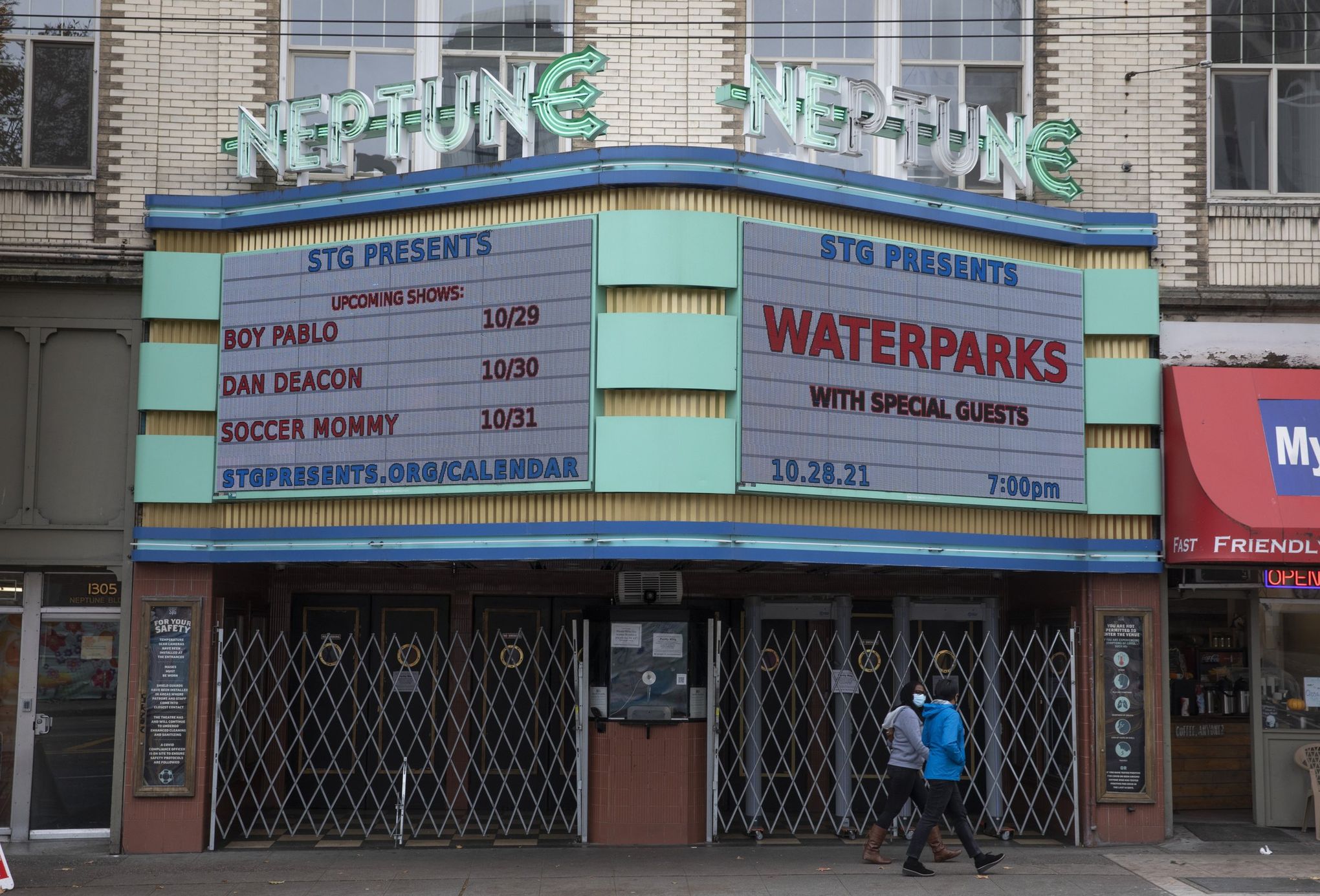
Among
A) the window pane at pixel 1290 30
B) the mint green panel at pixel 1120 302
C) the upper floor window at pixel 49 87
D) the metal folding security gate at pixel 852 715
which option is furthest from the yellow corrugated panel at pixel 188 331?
the window pane at pixel 1290 30

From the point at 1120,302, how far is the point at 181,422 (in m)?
9.94

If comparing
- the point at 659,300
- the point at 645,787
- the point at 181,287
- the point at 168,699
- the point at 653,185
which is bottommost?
the point at 645,787

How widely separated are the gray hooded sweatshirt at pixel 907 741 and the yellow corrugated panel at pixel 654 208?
185 inches

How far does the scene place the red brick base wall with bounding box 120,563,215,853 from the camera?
14430mm

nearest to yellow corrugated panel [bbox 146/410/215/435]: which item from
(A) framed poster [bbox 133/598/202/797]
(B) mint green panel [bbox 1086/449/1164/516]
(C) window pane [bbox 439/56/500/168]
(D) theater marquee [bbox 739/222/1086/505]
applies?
(A) framed poster [bbox 133/598/202/797]

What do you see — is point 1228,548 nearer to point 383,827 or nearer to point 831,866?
point 831,866

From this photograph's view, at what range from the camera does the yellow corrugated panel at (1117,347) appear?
15.1 metres

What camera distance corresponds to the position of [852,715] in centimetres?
1681

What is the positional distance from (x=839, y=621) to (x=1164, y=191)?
237 inches

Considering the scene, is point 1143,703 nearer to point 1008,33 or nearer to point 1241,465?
point 1241,465

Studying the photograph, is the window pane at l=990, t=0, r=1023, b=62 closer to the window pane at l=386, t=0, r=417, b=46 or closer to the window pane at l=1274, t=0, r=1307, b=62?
the window pane at l=1274, t=0, r=1307, b=62

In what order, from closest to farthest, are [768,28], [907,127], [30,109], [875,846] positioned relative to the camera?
[875,846] < [907,127] < [30,109] < [768,28]

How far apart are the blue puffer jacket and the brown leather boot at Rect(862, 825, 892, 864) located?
3.15 ft

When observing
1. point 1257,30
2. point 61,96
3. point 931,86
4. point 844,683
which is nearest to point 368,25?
point 61,96
